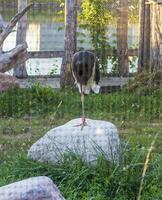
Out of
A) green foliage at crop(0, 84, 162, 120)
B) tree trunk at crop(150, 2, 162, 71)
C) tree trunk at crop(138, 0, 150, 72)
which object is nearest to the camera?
green foliage at crop(0, 84, 162, 120)

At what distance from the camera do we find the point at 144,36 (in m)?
9.23

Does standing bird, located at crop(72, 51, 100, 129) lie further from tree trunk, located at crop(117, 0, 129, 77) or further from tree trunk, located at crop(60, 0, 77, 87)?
tree trunk, located at crop(117, 0, 129, 77)

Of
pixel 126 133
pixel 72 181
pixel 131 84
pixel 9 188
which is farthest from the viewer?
pixel 131 84

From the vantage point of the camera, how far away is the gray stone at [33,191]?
135 inches

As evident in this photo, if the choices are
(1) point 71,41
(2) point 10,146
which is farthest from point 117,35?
(2) point 10,146

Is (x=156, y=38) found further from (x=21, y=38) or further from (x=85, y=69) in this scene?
(x=85, y=69)

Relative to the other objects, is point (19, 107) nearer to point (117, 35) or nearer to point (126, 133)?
point (126, 133)

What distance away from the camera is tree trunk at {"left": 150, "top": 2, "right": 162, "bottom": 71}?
873 centimetres

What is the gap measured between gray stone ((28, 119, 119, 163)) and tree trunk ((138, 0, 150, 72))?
4.01 m

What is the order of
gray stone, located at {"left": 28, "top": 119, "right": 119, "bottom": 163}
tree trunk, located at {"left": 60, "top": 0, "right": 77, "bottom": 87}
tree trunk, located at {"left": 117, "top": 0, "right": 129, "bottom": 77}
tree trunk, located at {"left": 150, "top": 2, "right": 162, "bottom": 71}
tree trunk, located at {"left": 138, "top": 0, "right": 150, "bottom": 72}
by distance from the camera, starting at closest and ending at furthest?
gray stone, located at {"left": 28, "top": 119, "right": 119, "bottom": 163} → tree trunk, located at {"left": 150, "top": 2, "right": 162, "bottom": 71} → tree trunk, located at {"left": 60, "top": 0, "right": 77, "bottom": 87} → tree trunk, located at {"left": 138, "top": 0, "right": 150, "bottom": 72} → tree trunk, located at {"left": 117, "top": 0, "right": 129, "bottom": 77}

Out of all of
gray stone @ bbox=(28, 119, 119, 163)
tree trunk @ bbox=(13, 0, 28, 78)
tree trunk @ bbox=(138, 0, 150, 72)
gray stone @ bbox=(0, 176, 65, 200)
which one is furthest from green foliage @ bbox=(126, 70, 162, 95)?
gray stone @ bbox=(0, 176, 65, 200)

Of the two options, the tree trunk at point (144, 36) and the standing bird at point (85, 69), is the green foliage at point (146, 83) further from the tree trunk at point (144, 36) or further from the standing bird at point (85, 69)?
the standing bird at point (85, 69)

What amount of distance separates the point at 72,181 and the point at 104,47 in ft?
18.0

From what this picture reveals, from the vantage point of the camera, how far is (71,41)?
9.09 m
